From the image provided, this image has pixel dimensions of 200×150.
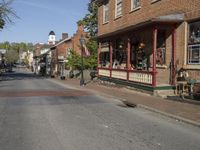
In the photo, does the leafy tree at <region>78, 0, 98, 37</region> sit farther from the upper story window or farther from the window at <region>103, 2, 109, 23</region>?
the upper story window

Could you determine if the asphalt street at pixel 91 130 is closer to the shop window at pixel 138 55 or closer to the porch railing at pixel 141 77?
the porch railing at pixel 141 77

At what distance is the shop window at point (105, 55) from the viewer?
3144cm

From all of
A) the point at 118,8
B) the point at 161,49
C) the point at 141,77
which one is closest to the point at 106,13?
the point at 118,8

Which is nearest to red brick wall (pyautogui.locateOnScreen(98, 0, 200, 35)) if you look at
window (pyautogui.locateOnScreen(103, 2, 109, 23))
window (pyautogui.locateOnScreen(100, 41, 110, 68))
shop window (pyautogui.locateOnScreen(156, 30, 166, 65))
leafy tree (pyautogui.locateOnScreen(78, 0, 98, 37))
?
window (pyautogui.locateOnScreen(103, 2, 109, 23))

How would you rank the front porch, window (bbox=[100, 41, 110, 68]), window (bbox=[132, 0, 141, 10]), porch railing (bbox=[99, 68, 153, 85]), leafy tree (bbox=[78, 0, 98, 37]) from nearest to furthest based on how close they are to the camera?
1. the front porch
2. porch railing (bbox=[99, 68, 153, 85])
3. window (bbox=[132, 0, 141, 10])
4. window (bbox=[100, 41, 110, 68])
5. leafy tree (bbox=[78, 0, 98, 37])

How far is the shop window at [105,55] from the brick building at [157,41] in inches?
85.5

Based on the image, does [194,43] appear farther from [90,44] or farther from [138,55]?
[90,44]

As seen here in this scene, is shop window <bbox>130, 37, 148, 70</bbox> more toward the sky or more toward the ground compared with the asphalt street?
more toward the sky

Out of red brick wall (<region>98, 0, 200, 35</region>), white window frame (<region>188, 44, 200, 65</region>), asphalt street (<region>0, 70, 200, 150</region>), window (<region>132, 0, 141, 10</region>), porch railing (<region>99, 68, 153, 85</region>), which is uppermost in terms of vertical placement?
window (<region>132, 0, 141, 10</region>)

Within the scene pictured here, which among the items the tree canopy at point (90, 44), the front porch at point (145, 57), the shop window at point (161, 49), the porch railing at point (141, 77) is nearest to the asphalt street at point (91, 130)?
the porch railing at point (141, 77)

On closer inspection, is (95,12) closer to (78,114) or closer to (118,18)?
(118,18)

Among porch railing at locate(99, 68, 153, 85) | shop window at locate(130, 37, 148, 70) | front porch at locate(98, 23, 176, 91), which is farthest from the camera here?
shop window at locate(130, 37, 148, 70)

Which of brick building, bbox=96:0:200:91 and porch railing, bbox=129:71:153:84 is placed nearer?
brick building, bbox=96:0:200:91

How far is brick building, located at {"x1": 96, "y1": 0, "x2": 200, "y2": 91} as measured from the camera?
18266 millimetres
